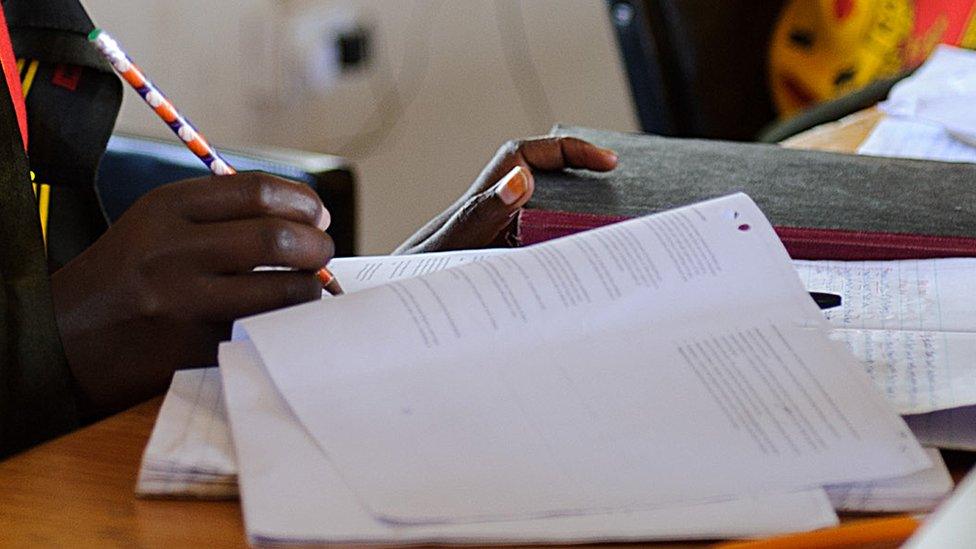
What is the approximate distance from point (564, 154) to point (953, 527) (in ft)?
1.93

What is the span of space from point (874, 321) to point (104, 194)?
0.84 meters

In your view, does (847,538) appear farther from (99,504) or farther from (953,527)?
(99,504)

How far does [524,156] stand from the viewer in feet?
3.10

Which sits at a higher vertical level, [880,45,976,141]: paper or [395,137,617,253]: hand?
[395,137,617,253]: hand

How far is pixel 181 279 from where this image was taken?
2.33 feet

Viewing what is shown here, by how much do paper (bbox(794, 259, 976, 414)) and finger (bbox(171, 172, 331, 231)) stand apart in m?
0.29

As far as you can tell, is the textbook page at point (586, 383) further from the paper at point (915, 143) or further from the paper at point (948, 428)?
the paper at point (915, 143)

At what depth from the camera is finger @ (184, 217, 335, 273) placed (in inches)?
27.4

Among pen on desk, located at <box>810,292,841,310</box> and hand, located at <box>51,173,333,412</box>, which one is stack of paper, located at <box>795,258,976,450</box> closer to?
pen on desk, located at <box>810,292,841,310</box>

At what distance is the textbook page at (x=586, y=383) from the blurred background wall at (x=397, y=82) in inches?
64.3

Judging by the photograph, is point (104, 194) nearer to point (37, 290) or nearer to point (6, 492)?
point (37, 290)

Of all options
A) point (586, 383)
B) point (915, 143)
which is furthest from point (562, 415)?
point (915, 143)

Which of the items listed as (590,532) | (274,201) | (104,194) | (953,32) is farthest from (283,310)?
(953,32)

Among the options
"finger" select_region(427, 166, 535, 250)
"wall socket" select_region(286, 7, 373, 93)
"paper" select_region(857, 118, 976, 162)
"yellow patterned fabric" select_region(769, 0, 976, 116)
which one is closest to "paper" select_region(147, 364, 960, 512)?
"finger" select_region(427, 166, 535, 250)
